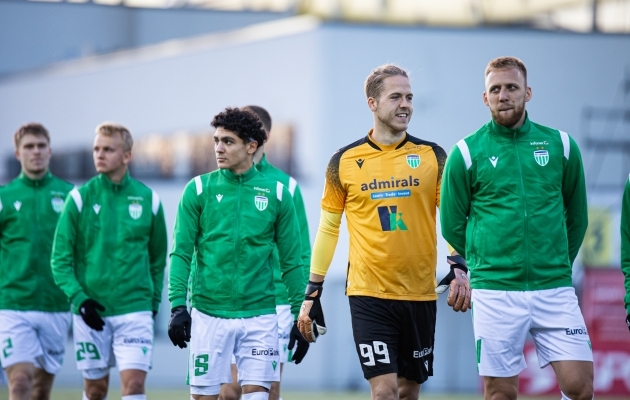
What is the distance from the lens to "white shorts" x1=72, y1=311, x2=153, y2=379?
32.1 feet

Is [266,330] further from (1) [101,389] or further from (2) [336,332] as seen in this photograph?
(2) [336,332]

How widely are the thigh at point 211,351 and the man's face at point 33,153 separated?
10.5ft

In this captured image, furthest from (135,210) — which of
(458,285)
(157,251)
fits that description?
(458,285)

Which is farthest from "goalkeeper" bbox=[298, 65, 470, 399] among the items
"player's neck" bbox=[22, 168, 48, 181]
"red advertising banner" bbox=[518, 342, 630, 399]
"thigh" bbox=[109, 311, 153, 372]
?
"red advertising banner" bbox=[518, 342, 630, 399]

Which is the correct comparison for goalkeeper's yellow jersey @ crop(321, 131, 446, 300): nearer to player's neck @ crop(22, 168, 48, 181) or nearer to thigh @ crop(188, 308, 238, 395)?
thigh @ crop(188, 308, 238, 395)

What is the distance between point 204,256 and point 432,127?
14.8 meters

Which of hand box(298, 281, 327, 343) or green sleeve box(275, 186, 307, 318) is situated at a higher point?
green sleeve box(275, 186, 307, 318)

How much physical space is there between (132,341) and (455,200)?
3292 mm

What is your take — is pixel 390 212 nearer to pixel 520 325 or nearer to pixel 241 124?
pixel 520 325

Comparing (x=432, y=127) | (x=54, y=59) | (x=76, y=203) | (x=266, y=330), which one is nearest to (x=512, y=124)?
(x=266, y=330)

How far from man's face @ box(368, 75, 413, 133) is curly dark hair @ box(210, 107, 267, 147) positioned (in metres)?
0.92

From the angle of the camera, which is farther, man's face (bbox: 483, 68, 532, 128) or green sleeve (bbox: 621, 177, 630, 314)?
green sleeve (bbox: 621, 177, 630, 314)

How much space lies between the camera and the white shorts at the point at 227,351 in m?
8.37

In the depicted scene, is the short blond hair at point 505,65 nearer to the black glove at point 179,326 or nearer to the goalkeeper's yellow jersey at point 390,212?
the goalkeeper's yellow jersey at point 390,212
